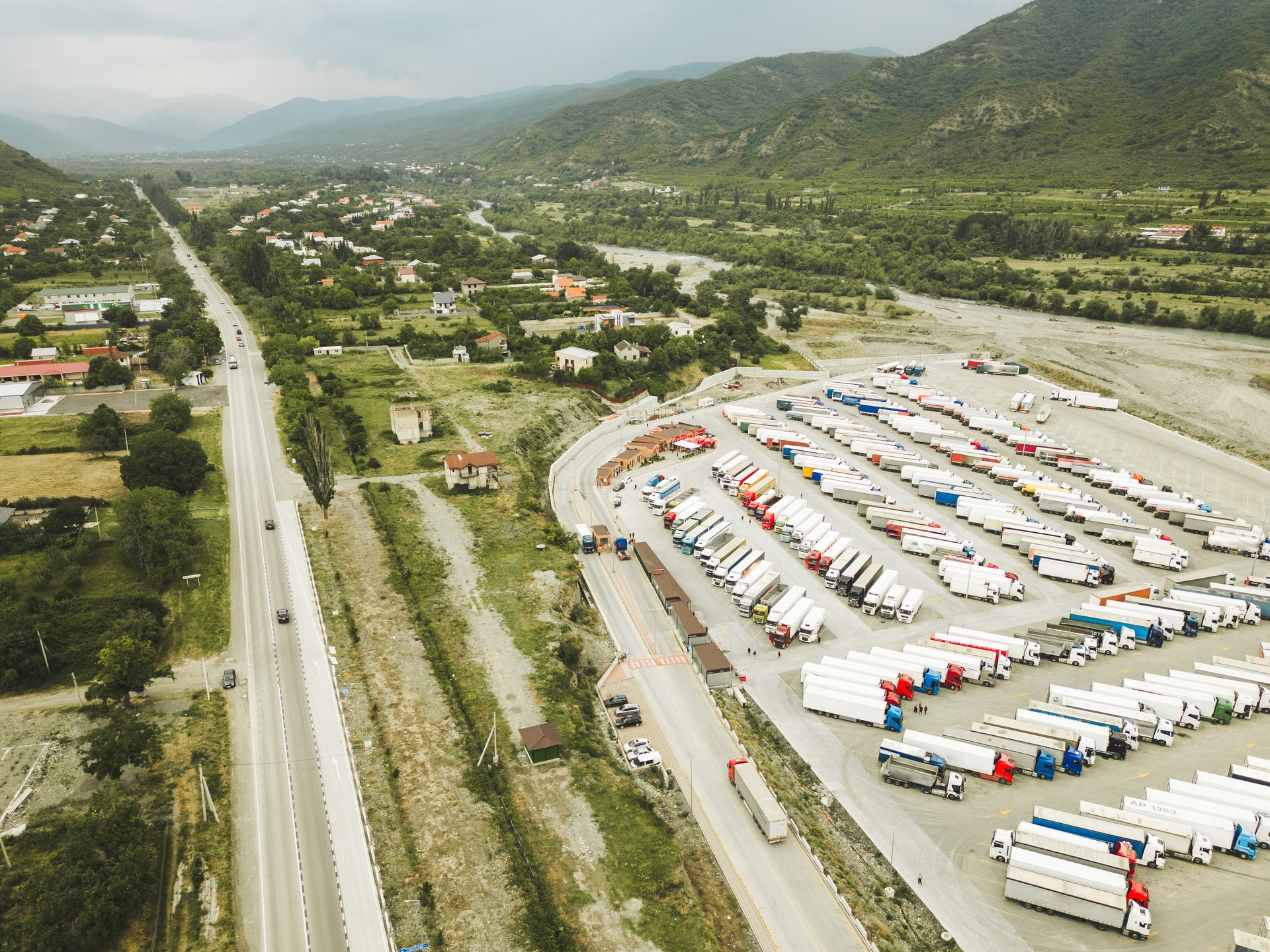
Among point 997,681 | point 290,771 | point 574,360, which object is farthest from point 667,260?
point 290,771

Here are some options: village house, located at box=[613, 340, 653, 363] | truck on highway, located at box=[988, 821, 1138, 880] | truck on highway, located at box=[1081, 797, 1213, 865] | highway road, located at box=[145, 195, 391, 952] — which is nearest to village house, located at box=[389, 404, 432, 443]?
highway road, located at box=[145, 195, 391, 952]

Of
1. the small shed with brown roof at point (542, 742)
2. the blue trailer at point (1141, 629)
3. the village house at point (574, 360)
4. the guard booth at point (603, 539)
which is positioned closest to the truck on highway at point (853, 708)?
the small shed with brown roof at point (542, 742)

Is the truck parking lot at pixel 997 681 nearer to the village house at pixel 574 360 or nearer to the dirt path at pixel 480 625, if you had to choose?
the dirt path at pixel 480 625

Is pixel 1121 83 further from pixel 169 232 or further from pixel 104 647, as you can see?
pixel 104 647

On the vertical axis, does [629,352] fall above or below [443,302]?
below

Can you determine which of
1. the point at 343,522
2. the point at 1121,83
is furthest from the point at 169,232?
the point at 1121,83

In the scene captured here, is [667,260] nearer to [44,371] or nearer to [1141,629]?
[44,371]
